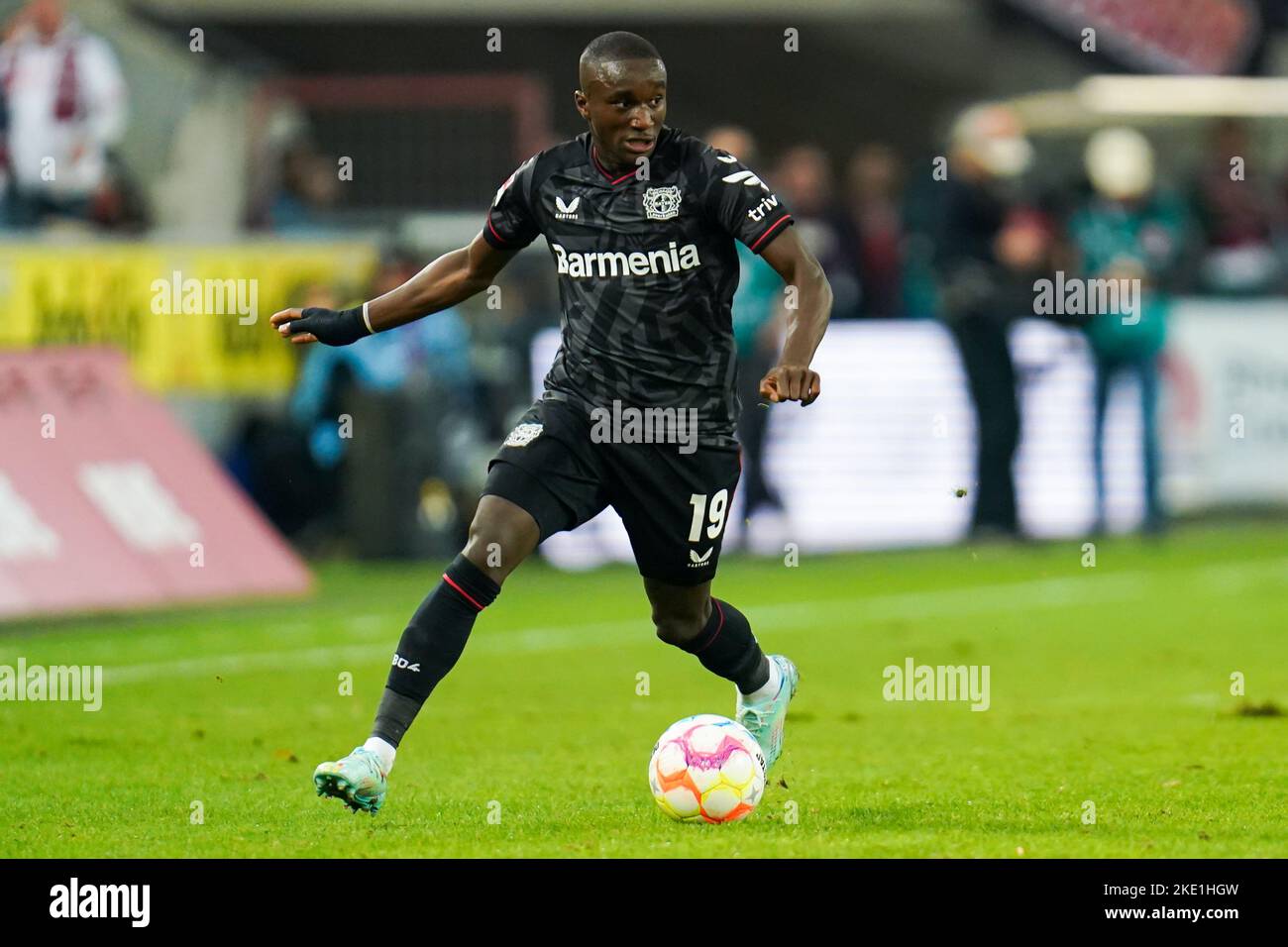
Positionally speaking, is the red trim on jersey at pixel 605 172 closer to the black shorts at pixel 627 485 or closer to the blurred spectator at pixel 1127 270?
the black shorts at pixel 627 485

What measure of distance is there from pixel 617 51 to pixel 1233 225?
14.9 m

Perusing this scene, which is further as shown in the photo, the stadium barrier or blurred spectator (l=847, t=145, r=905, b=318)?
blurred spectator (l=847, t=145, r=905, b=318)

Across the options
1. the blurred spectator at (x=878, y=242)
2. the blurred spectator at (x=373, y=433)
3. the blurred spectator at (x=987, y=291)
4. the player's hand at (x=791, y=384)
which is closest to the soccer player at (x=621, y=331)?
the player's hand at (x=791, y=384)

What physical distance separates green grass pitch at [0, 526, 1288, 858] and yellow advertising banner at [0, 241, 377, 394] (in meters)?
1.93

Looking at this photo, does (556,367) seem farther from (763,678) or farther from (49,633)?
(49,633)

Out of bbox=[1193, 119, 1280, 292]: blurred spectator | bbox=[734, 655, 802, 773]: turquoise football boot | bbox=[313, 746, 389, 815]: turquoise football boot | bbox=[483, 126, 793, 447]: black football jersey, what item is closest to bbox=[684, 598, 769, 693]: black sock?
bbox=[734, 655, 802, 773]: turquoise football boot

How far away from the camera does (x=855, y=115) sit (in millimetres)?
26344

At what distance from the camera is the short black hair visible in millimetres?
7141

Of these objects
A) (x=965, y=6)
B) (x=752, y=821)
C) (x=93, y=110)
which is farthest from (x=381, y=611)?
(x=965, y=6)

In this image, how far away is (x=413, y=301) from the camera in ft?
25.6

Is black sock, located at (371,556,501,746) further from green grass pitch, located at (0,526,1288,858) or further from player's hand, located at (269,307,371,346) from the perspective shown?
player's hand, located at (269,307,371,346)

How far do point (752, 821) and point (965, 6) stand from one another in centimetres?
1938

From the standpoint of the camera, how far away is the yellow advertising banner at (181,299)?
16.7 metres

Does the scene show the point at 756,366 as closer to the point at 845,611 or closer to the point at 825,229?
the point at 825,229
